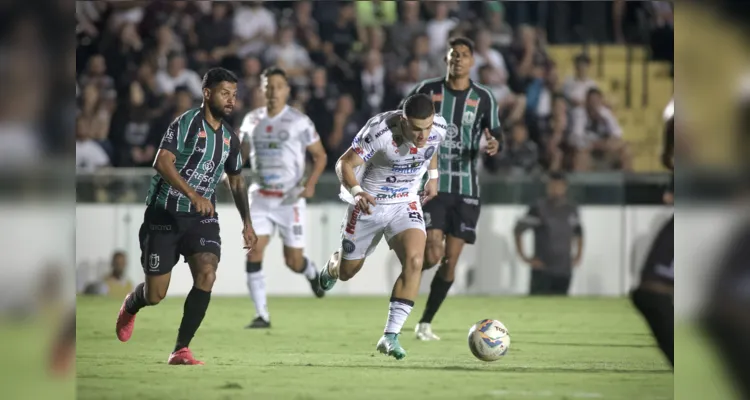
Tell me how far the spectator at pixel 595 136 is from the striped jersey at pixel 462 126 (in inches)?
Result: 261

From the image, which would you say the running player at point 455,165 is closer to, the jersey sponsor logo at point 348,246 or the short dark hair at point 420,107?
the jersey sponsor logo at point 348,246

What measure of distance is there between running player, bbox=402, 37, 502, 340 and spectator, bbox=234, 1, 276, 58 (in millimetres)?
7288

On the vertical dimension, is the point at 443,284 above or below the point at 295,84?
below

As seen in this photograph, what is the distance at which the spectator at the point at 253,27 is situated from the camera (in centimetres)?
1783

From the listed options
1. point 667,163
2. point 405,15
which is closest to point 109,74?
point 405,15

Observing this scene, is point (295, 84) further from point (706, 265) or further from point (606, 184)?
point (706, 265)

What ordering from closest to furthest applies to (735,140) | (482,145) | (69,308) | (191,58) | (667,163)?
(735,140)
(69,308)
(667,163)
(482,145)
(191,58)

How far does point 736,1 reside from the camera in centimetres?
322

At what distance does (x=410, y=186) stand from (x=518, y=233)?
290 inches

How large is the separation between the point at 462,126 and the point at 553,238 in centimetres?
606

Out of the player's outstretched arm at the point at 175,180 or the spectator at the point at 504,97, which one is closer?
the player's outstretched arm at the point at 175,180

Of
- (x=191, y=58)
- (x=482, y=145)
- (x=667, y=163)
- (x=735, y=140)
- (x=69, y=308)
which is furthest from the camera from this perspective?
(x=191, y=58)

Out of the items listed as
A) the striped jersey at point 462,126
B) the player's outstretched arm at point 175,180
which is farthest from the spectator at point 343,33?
the player's outstretched arm at point 175,180

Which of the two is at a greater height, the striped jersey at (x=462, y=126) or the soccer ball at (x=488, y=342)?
the striped jersey at (x=462, y=126)
